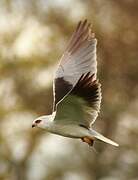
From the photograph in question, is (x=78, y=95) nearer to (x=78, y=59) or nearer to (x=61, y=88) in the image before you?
(x=61, y=88)

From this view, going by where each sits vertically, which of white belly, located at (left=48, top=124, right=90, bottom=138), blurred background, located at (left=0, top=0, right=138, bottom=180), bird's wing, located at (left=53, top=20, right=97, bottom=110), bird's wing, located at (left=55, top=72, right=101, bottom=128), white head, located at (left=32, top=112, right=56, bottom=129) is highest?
bird's wing, located at (left=53, top=20, right=97, bottom=110)

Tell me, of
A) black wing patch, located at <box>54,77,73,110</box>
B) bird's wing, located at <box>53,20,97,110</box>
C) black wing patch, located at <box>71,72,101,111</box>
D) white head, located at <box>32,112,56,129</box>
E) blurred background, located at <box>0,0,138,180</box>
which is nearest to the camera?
black wing patch, located at <box>71,72,101,111</box>

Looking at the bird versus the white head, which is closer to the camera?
the bird

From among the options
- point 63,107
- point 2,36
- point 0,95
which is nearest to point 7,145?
point 0,95

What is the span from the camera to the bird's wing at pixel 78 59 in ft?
24.0

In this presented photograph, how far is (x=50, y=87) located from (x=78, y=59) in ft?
33.3

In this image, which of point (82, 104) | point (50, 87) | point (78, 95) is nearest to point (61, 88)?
point (82, 104)

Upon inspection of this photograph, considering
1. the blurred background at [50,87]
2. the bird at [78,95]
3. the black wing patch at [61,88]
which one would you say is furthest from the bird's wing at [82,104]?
the blurred background at [50,87]

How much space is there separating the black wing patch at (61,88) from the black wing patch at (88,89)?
259 mm

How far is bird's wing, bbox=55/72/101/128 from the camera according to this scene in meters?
6.64

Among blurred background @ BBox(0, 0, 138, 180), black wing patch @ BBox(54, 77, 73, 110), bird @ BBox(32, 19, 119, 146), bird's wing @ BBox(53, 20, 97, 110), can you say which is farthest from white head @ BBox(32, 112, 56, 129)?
blurred background @ BBox(0, 0, 138, 180)

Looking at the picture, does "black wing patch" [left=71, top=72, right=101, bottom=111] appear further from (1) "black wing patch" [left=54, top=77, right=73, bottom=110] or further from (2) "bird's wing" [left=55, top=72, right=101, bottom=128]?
(1) "black wing patch" [left=54, top=77, right=73, bottom=110]

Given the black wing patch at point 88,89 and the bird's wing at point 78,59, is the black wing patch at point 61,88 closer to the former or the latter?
the bird's wing at point 78,59

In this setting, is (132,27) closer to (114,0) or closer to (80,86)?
(114,0)
